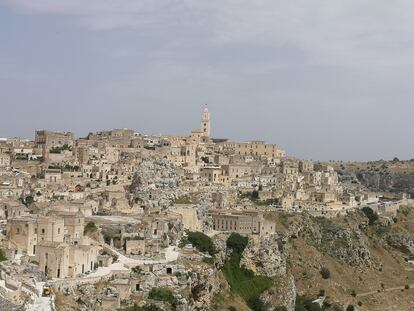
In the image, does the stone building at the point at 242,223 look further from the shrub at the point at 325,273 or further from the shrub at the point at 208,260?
the shrub at the point at 208,260

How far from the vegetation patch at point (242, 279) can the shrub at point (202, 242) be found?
2293 millimetres

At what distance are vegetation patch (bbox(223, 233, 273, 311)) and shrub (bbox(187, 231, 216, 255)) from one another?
2293mm

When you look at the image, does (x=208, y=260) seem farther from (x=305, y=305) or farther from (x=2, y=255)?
(x=305, y=305)

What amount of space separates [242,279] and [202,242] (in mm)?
5620

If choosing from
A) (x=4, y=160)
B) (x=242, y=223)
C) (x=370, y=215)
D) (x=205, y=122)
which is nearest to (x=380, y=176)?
(x=205, y=122)

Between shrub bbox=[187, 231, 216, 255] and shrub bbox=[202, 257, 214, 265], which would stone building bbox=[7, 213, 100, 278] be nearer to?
shrub bbox=[202, 257, 214, 265]

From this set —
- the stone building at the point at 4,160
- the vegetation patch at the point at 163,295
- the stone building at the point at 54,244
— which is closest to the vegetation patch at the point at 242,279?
the vegetation patch at the point at 163,295

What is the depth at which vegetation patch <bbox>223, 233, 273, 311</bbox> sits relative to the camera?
58125mm

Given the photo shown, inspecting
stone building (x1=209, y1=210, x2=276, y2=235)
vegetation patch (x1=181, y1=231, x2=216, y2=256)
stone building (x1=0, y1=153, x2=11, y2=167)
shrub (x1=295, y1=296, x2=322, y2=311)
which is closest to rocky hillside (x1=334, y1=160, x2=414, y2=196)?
shrub (x1=295, y1=296, x2=322, y2=311)

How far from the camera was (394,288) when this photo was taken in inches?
3059

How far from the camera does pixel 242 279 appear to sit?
2375 inches

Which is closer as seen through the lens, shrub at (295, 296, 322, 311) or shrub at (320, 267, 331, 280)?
shrub at (295, 296, 322, 311)

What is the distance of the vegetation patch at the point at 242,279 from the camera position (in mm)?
58125

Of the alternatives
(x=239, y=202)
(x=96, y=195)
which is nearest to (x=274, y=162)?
(x=239, y=202)
